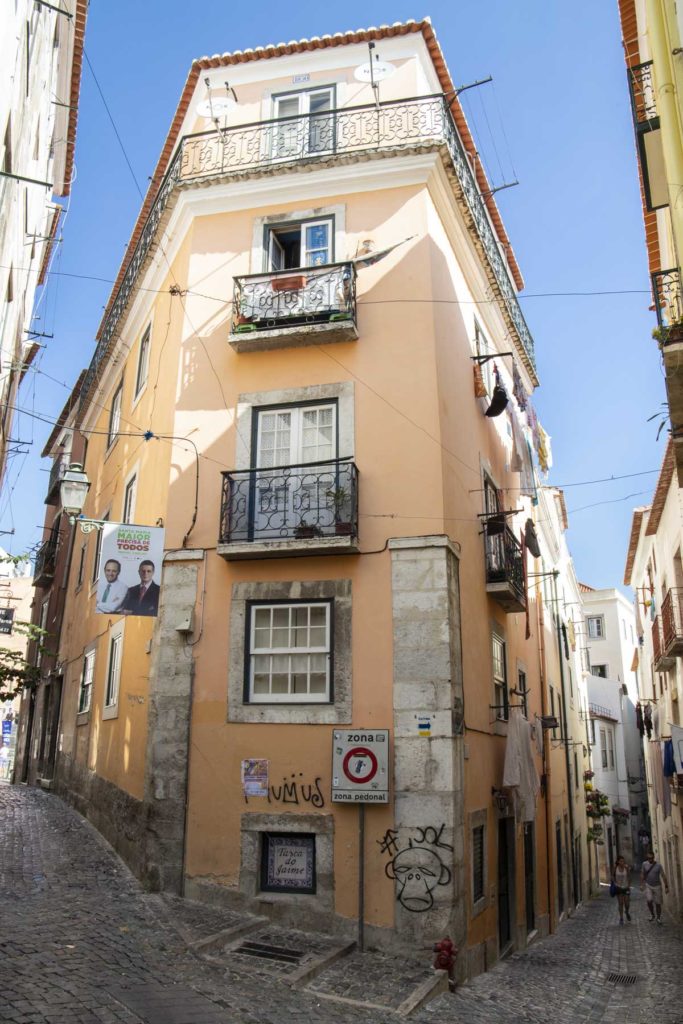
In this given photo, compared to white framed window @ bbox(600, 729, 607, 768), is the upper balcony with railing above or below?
above

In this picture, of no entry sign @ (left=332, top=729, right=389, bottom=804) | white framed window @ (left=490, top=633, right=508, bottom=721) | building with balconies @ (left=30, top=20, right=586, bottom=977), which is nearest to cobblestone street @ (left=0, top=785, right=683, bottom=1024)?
building with balconies @ (left=30, top=20, right=586, bottom=977)

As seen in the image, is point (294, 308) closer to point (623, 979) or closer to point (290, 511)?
point (290, 511)

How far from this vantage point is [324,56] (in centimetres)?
1415

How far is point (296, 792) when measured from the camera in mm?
10695

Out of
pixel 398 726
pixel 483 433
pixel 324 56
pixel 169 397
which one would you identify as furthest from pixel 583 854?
pixel 324 56

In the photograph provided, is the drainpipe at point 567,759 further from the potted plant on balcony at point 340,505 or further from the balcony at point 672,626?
the potted plant on balcony at point 340,505

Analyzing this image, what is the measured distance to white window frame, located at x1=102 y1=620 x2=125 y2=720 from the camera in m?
13.9

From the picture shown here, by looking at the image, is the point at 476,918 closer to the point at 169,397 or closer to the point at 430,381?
the point at 430,381

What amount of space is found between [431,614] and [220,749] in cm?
339

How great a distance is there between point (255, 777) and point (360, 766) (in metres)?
1.50

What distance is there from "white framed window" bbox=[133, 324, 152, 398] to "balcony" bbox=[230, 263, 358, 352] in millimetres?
2750

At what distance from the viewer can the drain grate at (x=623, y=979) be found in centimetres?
1269

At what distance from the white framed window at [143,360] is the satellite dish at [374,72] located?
558 centimetres

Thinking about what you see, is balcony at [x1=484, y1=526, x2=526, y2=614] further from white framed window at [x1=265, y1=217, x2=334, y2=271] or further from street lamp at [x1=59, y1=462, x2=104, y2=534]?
street lamp at [x1=59, y1=462, x2=104, y2=534]
